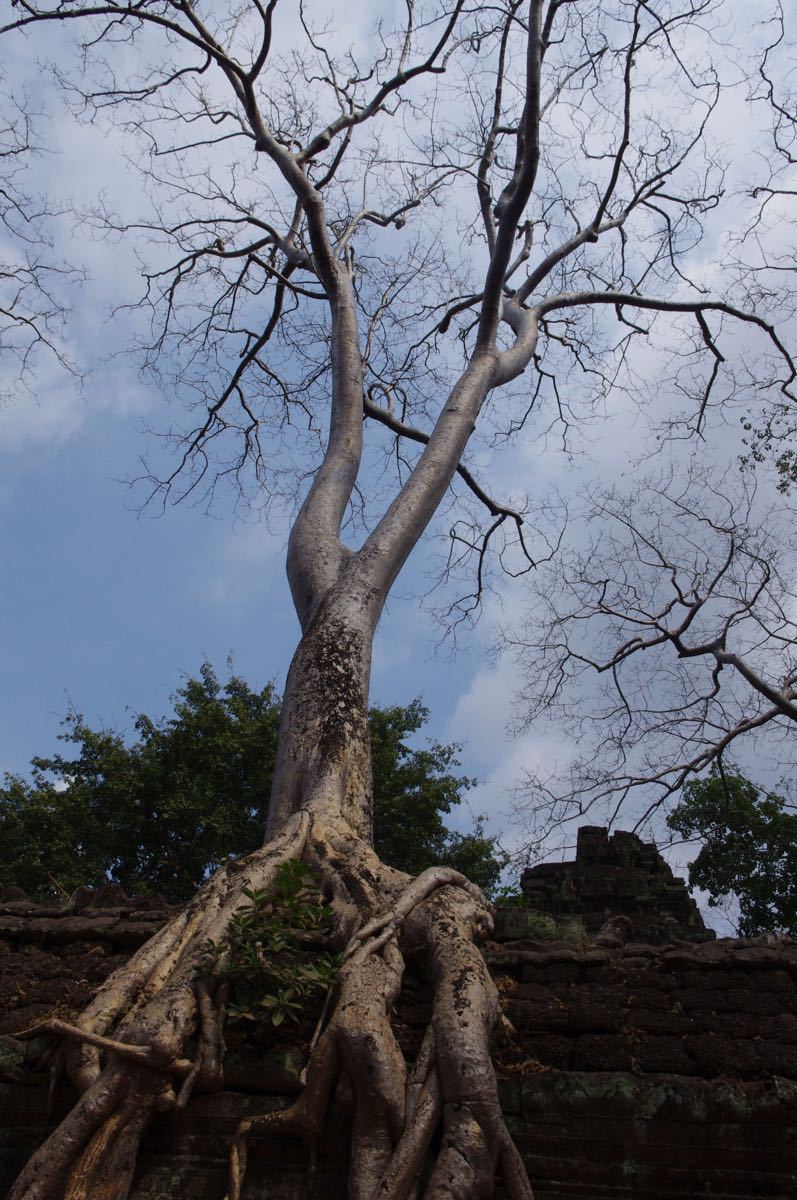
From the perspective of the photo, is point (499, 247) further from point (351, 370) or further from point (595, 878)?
point (595, 878)

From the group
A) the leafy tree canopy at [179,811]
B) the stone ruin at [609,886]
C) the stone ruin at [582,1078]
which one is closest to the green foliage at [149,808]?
the leafy tree canopy at [179,811]

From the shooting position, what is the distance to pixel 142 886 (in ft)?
37.6

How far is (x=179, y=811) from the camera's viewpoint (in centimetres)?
1218

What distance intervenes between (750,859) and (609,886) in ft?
20.2

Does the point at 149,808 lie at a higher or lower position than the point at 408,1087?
higher

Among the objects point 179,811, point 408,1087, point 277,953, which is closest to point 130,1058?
point 277,953

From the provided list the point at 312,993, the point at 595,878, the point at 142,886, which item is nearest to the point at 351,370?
the point at 595,878

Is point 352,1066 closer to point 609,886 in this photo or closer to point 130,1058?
point 130,1058

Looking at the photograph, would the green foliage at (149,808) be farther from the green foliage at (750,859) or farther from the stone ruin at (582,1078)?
the stone ruin at (582,1078)

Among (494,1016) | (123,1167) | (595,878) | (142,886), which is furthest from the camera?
(142,886)

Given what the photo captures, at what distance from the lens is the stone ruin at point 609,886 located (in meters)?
6.79

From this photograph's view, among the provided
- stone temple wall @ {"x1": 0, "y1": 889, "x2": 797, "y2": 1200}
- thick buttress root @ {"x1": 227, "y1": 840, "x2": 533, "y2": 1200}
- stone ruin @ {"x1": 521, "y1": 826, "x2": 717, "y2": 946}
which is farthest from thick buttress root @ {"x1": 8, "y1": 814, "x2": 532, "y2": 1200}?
stone ruin @ {"x1": 521, "y1": 826, "x2": 717, "y2": 946}

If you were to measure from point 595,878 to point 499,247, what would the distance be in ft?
15.2

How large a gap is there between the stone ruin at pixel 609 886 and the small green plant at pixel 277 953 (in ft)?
11.3
